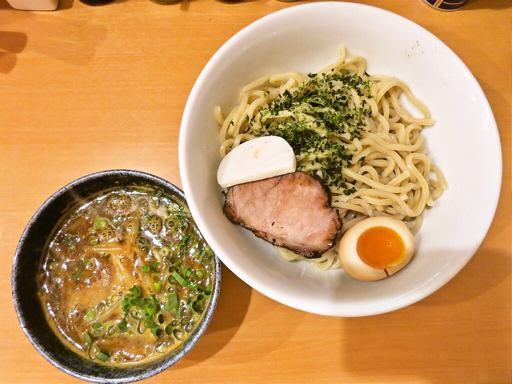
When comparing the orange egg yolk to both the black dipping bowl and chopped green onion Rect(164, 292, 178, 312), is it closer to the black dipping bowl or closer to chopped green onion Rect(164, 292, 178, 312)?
the black dipping bowl

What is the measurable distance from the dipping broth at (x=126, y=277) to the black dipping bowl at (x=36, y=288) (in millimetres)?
33

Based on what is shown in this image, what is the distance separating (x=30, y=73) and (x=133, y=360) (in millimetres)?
1283

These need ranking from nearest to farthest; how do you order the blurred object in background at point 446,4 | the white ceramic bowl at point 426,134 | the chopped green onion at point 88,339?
the white ceramic bowl at point 426,134
the chopped green onion at point 88,339
the blurred object in background at point 446,4

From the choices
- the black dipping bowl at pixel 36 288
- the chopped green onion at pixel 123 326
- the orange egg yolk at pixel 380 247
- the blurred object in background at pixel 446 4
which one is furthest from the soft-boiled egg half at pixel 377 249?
the blurred object in background at pixel 446 4

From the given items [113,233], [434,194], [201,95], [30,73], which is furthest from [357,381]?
[30,73]

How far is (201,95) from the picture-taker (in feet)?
4.85

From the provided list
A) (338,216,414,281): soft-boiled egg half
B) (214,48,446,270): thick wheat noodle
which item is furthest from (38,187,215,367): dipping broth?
(338,216,414,281): soft-boiled egg half

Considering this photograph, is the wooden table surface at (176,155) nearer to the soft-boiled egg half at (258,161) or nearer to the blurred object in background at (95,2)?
the blurred object in background at (95,2)

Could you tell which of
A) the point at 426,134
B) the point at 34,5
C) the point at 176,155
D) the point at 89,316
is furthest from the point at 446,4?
the point at 89,316

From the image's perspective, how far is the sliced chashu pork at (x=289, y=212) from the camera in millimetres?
1501

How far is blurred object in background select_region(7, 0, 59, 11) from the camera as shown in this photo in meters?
1.89

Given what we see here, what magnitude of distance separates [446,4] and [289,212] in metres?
1.18

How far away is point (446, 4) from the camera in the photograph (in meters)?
1.89

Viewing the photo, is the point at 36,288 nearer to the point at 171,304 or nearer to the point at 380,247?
the point at 171,304
